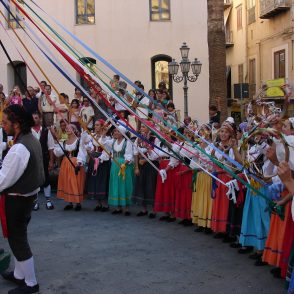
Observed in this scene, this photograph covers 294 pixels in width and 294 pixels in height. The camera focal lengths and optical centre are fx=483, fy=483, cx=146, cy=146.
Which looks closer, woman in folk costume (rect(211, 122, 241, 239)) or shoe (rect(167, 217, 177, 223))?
woman in folk costume (rect(211, 122, 241, 239))

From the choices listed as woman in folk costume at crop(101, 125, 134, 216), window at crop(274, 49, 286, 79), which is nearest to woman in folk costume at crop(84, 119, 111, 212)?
woman in folk costume at crop(101, 125, 134, 216)

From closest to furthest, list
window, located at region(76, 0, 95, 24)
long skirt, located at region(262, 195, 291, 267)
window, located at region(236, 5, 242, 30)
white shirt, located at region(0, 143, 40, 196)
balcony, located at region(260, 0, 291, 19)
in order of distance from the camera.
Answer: white shirt, located at region(0, 143, 40, 196), long skirt, located at region(262, 195, 291, 267), window, located at region(76, 0, 95, 24), balcony, located at region(260, 0, 291, 19), window, located at region(236, 5, 242, 30)

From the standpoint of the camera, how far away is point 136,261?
17.6 ft

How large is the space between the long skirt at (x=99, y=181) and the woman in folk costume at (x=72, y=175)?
0.48 ft

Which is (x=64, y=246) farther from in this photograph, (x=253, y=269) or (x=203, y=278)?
(x=253, y=269)

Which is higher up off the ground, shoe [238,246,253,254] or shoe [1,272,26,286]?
shoe [1,272,26,286]

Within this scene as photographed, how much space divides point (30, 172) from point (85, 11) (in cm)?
1594

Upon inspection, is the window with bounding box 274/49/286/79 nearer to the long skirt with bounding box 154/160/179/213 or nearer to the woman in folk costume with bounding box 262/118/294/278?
the long skirt with bounding box 154/160/179/213

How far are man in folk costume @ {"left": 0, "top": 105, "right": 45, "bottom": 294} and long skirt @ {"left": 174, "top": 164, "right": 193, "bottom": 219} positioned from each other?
3.00 metres

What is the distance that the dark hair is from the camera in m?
4.41

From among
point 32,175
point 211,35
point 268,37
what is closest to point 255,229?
point 32,175

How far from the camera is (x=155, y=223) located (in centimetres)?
723

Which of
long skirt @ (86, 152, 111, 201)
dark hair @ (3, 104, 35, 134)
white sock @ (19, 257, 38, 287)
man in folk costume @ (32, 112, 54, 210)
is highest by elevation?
dark hair @ (3, 104, 35, 134)

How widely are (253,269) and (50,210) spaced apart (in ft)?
13.6
